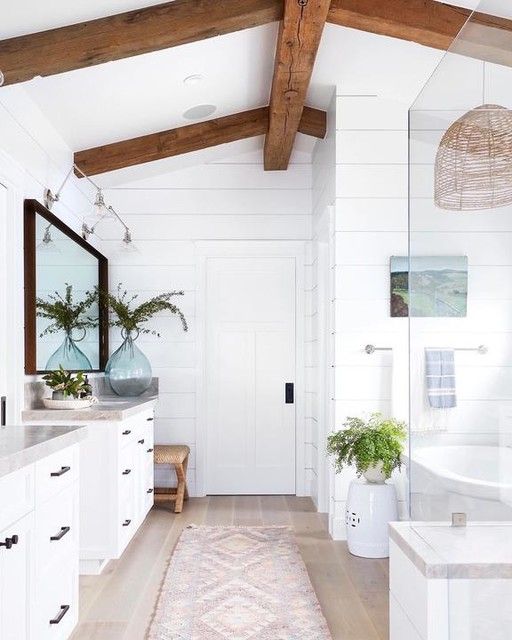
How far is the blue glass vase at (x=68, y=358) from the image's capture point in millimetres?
4398

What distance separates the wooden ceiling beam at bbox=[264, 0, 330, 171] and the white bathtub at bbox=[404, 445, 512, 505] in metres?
2.20

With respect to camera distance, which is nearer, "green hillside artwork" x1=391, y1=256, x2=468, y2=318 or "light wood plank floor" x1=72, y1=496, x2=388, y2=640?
"green hillside artwork" x1=391, y1=256, x2=468, y2=318

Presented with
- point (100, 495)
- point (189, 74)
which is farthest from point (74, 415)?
point (189, 74)

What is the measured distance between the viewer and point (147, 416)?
498cm

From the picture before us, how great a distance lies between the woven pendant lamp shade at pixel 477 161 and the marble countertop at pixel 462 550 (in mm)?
677

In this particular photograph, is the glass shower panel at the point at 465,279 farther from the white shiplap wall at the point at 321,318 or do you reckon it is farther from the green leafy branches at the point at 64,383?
the white shiplap wall at the point at 321,318

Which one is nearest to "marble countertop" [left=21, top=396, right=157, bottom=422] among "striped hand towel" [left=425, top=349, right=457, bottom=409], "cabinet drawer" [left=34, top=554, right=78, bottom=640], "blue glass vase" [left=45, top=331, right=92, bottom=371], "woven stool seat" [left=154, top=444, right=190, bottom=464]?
"blue glass vase" [left=45, top=331, right=92, bottom=371]

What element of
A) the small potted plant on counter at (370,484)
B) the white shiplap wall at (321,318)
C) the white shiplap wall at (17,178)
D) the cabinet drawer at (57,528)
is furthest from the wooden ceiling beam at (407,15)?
the cabinet drawer at (57,528)

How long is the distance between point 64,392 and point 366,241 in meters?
2.04

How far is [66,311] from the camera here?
464 cm

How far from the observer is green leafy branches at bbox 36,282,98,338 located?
166 inches

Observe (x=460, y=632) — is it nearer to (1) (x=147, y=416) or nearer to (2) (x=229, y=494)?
(1) (x=147, y=416)

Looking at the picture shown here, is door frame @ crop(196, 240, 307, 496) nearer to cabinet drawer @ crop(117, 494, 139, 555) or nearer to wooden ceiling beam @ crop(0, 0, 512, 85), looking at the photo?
cabinet drawer @ crop(117, 494, 139, 555)

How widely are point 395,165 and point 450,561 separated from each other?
3.43m
